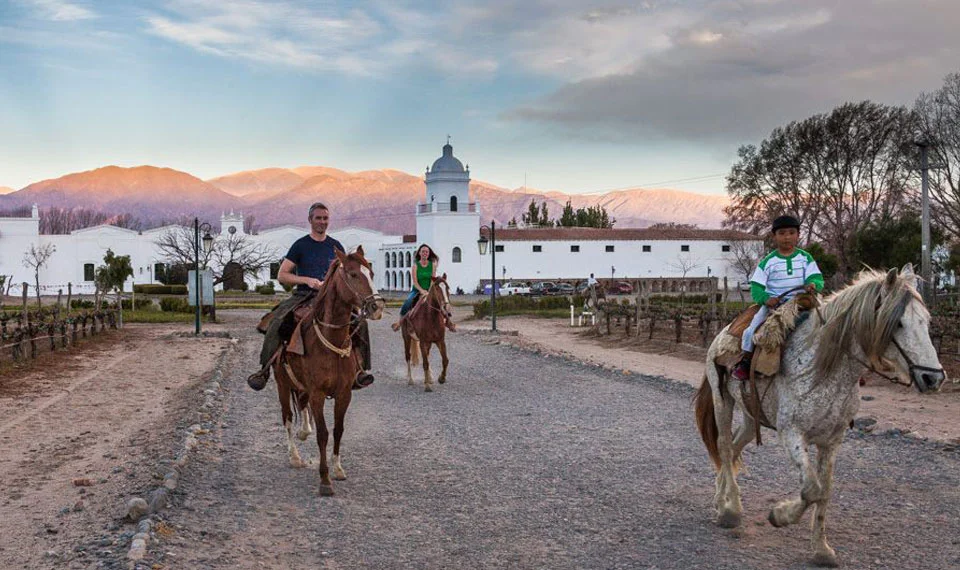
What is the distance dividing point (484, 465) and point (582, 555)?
294cm

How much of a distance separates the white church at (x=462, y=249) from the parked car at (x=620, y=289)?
6233mm

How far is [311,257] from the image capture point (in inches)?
334

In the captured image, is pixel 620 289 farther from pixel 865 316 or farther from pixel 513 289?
pixel 865 316

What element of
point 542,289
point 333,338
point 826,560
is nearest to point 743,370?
point 826,560

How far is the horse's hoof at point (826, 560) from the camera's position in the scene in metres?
5.59

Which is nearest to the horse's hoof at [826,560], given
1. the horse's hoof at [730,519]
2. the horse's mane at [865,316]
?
the horse's hoof at [730,519]

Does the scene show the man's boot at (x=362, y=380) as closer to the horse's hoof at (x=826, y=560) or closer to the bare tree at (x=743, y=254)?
the horse's hoof at (x=826, y=560)

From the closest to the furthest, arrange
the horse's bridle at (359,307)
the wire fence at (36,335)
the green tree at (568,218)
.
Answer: the horse's bridle at (359,307)
the wire fence at (36,335)
the green tree at (568,218)

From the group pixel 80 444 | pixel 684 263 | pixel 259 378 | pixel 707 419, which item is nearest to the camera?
pixel 707 419

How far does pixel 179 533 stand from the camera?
625 cm

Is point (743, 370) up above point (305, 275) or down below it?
below

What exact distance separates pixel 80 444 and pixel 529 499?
5.69 metres

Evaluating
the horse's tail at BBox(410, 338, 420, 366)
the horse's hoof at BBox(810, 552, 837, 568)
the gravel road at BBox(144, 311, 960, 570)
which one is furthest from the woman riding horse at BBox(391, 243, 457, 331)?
the horse's hoof at BBox(810, 552, 837, 568)

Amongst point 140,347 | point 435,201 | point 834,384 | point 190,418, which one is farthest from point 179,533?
point 435,201
